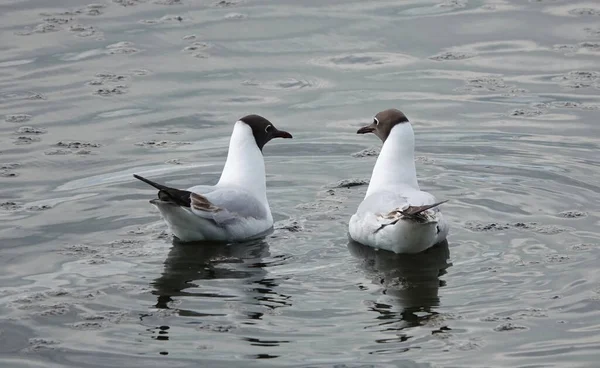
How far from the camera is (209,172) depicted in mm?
13391

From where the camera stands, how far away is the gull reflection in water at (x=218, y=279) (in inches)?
378

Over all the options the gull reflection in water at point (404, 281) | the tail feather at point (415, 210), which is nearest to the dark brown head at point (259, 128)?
the gull reflection in water at point (404, 281)

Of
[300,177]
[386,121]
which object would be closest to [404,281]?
[386,121]

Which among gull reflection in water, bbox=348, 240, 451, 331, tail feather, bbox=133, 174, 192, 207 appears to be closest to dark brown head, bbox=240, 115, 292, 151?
tail feather, bbox=133, 174, 192, 207

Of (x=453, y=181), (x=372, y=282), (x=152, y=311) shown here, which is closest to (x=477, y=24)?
(x=453, y=181)

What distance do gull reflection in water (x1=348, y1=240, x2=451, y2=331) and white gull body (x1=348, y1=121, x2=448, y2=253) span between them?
0.10 meters

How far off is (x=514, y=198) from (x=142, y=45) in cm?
695

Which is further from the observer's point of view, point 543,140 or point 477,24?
point 477,24

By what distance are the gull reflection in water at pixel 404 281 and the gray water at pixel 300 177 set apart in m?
0.03

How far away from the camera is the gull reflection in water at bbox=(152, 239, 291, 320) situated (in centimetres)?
960

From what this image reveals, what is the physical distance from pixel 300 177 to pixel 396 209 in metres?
2.46

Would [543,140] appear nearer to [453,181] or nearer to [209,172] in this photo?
[453,181]

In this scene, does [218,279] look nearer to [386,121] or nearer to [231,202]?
[231,202]

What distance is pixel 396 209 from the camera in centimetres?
1094
